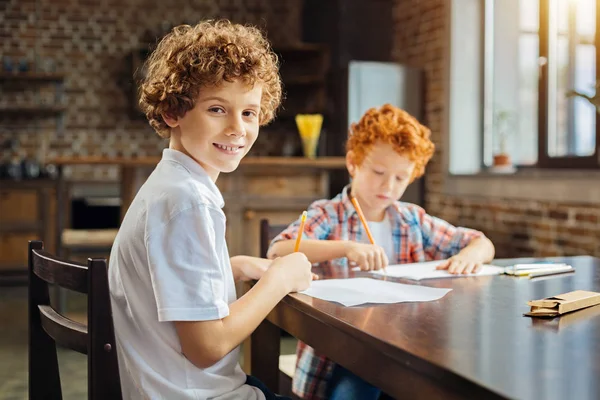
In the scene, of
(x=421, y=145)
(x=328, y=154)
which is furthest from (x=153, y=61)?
(x=328, y=154)

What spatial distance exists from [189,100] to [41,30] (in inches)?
226

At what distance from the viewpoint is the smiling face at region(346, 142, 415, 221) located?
199 cm

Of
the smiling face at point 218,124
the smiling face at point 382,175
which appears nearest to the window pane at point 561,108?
the smiling face at point 382,175

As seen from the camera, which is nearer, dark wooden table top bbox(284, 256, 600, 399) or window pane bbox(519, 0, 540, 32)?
dark wooden table top bbox(284, 256, 600, 399)

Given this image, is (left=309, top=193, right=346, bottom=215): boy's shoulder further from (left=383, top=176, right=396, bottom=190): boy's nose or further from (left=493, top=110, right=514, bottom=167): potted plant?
(left=493, top=110, right=514, bottom=167): potted plant

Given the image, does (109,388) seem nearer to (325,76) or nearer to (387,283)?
(387,283)

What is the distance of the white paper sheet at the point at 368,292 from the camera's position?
4.29 ft

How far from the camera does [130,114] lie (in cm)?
653

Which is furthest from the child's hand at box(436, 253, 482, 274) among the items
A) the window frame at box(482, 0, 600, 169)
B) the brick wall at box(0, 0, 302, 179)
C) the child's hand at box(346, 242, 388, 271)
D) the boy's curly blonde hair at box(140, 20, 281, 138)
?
the brick wall at box(0, 0, 302, 179)

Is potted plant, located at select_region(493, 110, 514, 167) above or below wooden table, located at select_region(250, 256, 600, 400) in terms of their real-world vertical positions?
above

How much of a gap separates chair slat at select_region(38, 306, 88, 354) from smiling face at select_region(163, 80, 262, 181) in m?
0.35

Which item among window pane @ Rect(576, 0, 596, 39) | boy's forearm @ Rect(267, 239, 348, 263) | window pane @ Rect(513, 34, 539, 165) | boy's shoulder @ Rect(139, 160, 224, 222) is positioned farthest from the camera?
window pane @ Rect(513, 34, 539, 165)

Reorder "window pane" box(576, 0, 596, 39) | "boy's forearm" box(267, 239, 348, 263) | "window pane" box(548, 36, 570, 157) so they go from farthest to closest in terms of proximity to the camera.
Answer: "window pane" box(548, 36, 570, 157) → "window pane" box(576, 0, 596, 39) → "boy's forearm" box(267, 239, 348, 263)

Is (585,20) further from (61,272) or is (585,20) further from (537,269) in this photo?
(61,272)
